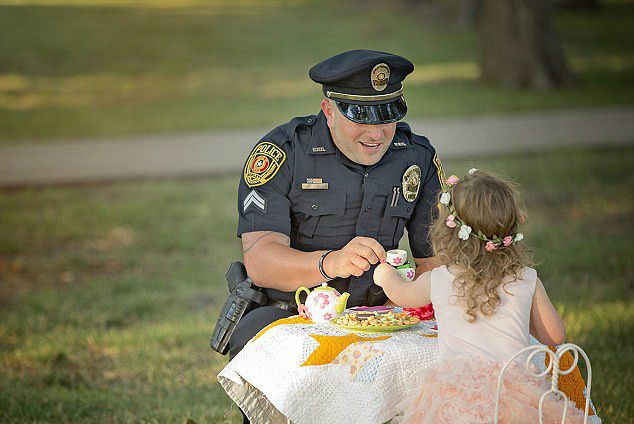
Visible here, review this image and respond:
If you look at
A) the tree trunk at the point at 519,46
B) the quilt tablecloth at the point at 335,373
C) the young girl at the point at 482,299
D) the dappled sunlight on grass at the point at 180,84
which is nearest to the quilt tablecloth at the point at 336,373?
the quilt tablecloth at the point at 335,373

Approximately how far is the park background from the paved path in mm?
374

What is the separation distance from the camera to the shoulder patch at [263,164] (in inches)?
180

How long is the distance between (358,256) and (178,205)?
6957 millimetres

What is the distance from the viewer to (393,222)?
4711 millimetres

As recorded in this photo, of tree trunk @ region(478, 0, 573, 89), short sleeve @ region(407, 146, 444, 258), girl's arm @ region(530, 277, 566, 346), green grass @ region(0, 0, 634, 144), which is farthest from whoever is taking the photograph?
tree trunk @ region(478, 0, 573, 89)

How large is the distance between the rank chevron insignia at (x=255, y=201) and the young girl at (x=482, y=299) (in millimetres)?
957

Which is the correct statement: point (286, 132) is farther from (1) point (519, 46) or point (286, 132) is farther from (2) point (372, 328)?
(1) point (519, 46)

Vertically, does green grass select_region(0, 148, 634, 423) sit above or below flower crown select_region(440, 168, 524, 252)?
below

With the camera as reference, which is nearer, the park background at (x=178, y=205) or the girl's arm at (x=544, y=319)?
the girl's arm at (x=544, y=319)

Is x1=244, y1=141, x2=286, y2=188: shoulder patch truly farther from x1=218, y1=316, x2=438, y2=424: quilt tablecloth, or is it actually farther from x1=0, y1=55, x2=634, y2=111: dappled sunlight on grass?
x1=0, y1=55, x2=634, y2=111: dappled sunlight on grass

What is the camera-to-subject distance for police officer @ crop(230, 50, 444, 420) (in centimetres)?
443

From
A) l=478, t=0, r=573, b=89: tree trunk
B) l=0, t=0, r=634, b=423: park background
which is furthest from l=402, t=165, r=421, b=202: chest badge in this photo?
l=478, t=0, r=573, b=89: tree trunk

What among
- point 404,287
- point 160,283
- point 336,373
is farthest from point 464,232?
point 160,283

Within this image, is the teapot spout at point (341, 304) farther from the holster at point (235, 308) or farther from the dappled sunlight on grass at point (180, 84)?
the dappled sunlight on grass at point (180, 84)
